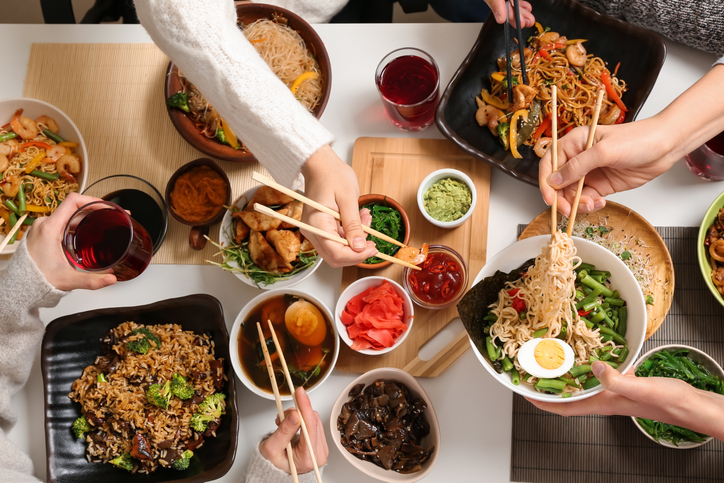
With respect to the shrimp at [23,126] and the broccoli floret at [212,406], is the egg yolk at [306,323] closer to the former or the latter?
the broccoli floret at [212,406]

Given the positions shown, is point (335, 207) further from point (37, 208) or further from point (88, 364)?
point (37, 208)

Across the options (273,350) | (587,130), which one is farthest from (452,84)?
(273,350)

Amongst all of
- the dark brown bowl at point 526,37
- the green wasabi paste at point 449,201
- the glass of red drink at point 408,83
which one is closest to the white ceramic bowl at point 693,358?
the dark brown bowl at point 526,37

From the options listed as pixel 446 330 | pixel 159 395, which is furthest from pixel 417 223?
pixel 159 395

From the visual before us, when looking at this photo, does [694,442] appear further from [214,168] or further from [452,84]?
[214,168]

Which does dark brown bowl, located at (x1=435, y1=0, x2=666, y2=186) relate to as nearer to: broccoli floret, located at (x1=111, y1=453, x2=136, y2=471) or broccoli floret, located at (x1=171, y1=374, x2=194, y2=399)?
broccoli floret, located at (x1=171, y1=374, x2=194, y2=399)

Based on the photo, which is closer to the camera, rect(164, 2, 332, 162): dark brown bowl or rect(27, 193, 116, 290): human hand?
rect(27, 193, 116, 290): human hand

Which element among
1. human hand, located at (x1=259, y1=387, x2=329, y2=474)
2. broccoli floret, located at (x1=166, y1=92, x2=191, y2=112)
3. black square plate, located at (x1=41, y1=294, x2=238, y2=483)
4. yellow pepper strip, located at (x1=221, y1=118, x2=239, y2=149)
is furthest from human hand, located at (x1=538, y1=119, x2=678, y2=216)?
broccoli floret, located at (x1=166, y1=92, x2=191, y2=112)
